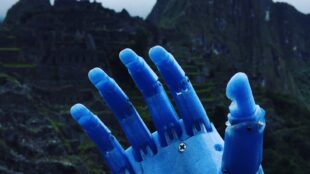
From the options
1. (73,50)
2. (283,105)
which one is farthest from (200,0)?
(73,50)

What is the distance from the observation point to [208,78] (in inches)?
1734

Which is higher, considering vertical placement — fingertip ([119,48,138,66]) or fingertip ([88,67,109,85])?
fingertip ([119,48,138,66])

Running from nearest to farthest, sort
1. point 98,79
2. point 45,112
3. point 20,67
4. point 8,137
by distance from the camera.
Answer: point 98,79 → point 8,137 → point 45,112 → point 20,67

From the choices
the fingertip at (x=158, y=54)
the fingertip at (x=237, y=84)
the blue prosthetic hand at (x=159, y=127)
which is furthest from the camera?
the blue prosthetic hand at (x=159, y=127)

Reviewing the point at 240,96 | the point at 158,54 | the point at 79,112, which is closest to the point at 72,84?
the point at 79,112

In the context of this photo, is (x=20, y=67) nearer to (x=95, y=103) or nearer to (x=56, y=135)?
(x=95, y=103)

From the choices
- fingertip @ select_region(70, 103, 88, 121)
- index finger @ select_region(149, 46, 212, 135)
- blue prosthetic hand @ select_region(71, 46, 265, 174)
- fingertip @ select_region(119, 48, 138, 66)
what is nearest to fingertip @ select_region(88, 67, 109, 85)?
blue prosthetic hand @ select_region(71, 46, 265, 174)

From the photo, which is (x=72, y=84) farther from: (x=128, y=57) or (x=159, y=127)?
(x=128, y=57)

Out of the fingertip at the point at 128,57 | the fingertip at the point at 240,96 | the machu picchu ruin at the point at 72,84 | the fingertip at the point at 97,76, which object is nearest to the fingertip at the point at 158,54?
the fingertip at the point at 128,57

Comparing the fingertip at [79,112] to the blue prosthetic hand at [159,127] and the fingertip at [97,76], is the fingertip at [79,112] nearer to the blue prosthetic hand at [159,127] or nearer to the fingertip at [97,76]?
the blue prosthetic hand at [159,127]

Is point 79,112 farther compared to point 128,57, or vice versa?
point 79,112

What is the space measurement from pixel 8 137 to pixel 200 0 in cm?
8836

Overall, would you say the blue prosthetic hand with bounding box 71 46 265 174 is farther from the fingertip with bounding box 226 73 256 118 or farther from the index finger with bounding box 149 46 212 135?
the fingertip with bounding box 226 73 256 118

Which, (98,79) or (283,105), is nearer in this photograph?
(98,79)
